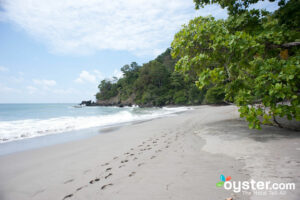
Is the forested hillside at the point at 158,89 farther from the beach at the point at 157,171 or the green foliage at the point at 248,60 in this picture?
the beach at the point at 157,171

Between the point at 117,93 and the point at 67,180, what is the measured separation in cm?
7654

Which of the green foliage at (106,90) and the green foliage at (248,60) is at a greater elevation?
the green foliage at (106,90)

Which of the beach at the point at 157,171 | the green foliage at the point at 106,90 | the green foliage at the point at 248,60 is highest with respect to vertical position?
the green foliage at the point at 106,90

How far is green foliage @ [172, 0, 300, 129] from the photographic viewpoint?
3.14 metres

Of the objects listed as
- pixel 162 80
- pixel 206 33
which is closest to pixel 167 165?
pixel 206 33

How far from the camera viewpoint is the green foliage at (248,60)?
3.14 metres

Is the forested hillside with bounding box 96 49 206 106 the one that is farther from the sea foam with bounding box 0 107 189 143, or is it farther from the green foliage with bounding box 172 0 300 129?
the green foliage with bounding box 172 0 300 129

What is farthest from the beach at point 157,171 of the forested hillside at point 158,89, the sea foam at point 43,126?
the forested hillside at point 158,89

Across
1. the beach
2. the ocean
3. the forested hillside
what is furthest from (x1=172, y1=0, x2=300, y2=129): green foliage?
the forested hillside

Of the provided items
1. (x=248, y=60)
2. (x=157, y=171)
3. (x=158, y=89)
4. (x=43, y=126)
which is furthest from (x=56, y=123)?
(x=158, y=89)

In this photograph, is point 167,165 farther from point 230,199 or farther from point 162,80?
point 162,80

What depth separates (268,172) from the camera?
232 centimetres

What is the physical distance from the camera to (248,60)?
3543 millimetres

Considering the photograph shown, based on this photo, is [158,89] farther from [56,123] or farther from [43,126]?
[43,126]
